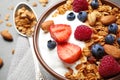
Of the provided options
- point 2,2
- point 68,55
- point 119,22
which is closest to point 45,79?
point 68,55

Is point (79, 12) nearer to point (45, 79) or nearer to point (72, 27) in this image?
point (72, 27)

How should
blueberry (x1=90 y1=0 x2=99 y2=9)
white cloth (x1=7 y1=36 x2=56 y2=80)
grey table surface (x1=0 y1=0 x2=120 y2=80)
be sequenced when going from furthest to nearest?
1. grey table surface (x1=0 y1=0 x2=120 y2=80)
2. white cloth (x1=7 y1=36 x2=56 y2=80)
3. blueberry (x1=90 y1=0 x2=99 y2=9)

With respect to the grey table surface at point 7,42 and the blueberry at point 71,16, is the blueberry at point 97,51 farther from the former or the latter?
the grey table surface at point 7,42

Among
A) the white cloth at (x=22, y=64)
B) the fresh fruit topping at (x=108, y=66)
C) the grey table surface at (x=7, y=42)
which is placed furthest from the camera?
the grey table surface at (x=7, y=42)

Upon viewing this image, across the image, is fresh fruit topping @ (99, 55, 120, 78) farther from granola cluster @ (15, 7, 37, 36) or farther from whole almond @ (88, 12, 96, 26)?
granola cluster @ (15, 7, 37, 36)

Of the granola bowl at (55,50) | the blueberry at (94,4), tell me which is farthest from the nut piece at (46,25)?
the blueberry at (94,4)

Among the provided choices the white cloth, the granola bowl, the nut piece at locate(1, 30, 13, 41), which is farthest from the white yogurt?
the nut piece at locate(1, 30, 13, 41)

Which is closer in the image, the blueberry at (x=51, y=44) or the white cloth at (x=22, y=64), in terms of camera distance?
the blueberry at (x=51, y=44)
